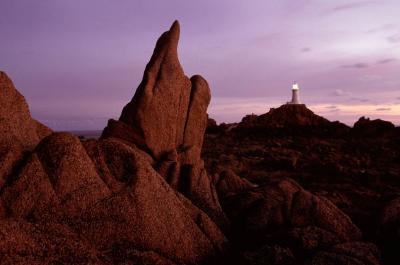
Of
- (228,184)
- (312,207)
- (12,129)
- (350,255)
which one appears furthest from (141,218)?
(228,184)

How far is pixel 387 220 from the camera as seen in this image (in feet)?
37.0

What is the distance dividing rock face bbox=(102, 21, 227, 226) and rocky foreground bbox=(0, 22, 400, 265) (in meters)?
0.04

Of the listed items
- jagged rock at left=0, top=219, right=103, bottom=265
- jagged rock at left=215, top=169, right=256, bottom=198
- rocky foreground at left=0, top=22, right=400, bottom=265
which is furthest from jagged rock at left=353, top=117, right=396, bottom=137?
jagged rock at left=0, top=219, right=103, bottom=265

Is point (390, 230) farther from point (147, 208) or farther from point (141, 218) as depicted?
point (141, 218)

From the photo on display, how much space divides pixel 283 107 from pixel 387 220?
2697 inches

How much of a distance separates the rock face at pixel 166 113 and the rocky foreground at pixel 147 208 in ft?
0.14

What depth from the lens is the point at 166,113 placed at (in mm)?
15016

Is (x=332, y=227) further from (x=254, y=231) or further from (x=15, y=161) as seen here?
(x=15, y=161)

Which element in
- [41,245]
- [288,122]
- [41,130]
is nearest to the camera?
[41,245]

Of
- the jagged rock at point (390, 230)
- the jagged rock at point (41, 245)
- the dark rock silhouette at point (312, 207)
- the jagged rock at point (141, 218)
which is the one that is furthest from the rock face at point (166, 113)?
the jagged rock at point (41, 245)

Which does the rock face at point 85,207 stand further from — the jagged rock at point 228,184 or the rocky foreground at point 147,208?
the jagged rock at point 228,184

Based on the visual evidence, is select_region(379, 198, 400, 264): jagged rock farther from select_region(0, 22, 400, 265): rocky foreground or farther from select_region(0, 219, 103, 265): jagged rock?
select_region(0, 219, 103, 265): jagged rock

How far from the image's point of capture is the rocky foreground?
731 cm

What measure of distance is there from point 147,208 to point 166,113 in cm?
695
